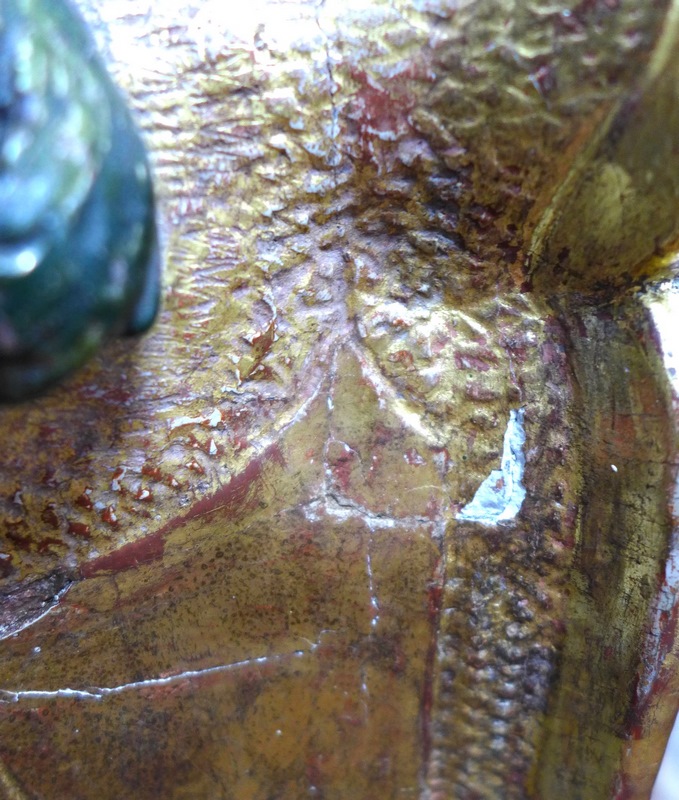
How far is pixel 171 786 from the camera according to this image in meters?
0.85

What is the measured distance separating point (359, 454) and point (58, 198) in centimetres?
Result: 50

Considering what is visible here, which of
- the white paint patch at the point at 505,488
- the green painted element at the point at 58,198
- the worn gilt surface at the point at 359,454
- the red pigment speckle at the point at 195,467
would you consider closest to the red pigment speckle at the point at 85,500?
the worn gilt surface at the point at 359,454

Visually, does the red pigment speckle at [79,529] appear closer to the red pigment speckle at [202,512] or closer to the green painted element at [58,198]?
the red pigment speckle at [202,512]

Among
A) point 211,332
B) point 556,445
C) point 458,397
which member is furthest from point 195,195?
point 556,445

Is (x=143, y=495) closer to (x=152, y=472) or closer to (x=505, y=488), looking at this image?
(x=152, y=472)

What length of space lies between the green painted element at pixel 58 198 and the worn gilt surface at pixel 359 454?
8.1 inches

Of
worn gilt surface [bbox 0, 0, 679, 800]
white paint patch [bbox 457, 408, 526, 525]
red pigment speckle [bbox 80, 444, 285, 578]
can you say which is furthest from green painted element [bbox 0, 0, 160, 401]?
white paint patch [bbox 457, 408, 526, 525]

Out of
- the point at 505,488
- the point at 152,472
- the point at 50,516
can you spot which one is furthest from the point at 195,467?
the point at 505,488

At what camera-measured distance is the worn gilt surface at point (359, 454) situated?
2.38ft

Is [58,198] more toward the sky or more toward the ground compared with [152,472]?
more toward the sky

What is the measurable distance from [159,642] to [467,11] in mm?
777

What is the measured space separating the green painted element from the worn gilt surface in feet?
0.67

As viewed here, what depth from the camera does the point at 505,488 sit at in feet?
2.86

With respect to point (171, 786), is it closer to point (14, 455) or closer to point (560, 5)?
point (14, 455)
